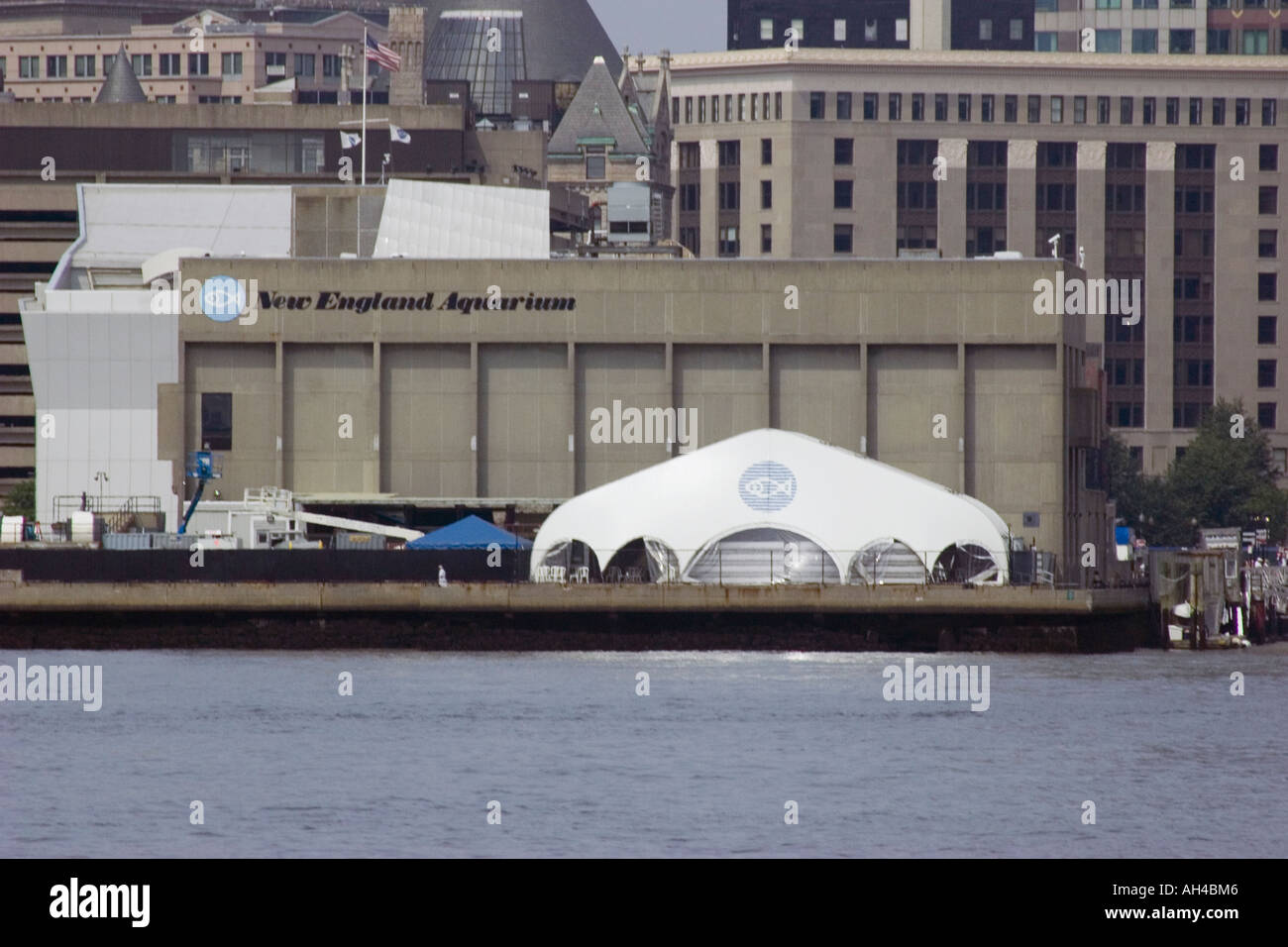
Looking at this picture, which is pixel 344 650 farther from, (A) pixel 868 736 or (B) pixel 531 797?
(B) pixel 531 797

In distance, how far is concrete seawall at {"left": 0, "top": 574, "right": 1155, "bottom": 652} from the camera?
8162 centimetres

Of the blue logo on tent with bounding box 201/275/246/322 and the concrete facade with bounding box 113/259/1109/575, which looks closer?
the concrete facade with bounding box 113/259/1109/575

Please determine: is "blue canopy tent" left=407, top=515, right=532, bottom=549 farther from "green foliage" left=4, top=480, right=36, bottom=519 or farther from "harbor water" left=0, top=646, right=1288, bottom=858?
"green foliage" left=4, top=480, right=36, bottom=519

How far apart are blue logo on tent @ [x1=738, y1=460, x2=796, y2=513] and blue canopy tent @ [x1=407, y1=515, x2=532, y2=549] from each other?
7908mm

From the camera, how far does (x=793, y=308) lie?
98.3 m

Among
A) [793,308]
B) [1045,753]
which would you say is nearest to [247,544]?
[793,308]

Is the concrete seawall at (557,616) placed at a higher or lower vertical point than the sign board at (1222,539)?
lower

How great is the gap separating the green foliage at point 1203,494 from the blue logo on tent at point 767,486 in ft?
285

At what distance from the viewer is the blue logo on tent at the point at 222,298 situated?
98.5 meters

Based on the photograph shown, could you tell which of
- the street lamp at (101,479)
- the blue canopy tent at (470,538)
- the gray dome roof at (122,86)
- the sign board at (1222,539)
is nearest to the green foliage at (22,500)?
the street lamp at (101,479)

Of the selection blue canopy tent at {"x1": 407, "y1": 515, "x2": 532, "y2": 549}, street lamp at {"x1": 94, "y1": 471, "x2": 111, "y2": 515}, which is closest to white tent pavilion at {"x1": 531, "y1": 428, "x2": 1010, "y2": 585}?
blue canopy tent at {"x1": 407, "y1": 515, "x2": 532, "y2": 549}

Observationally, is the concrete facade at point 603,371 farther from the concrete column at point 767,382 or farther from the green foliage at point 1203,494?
the green foliage at point 1203,494

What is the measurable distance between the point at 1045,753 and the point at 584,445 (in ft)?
147
